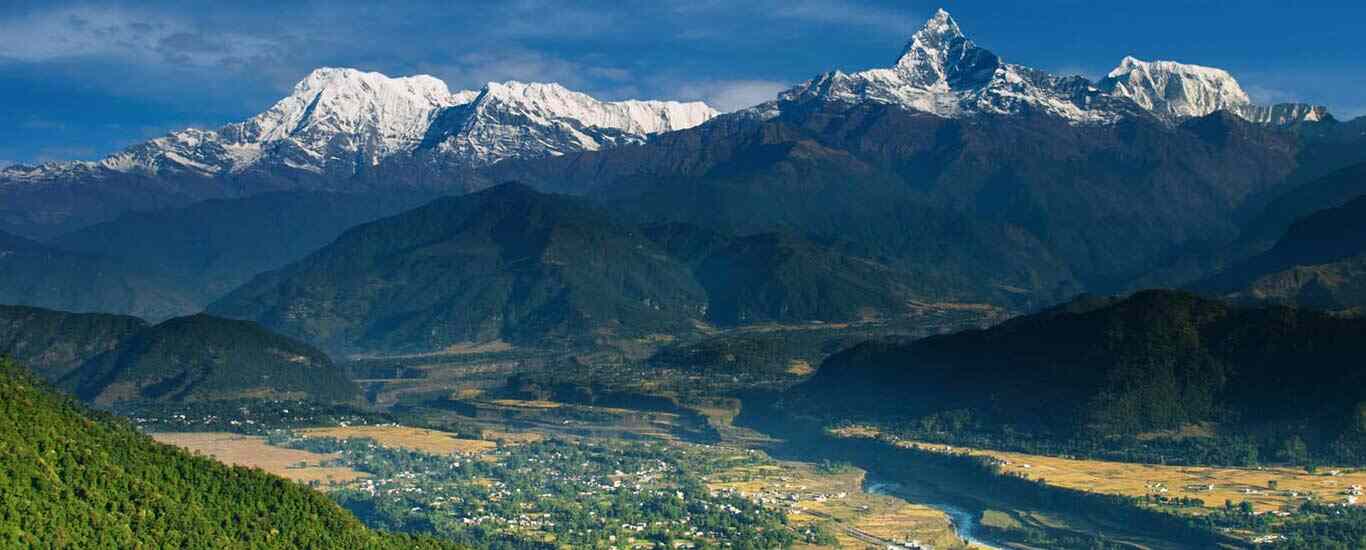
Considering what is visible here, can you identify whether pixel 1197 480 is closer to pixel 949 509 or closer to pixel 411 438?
pixel 949 509

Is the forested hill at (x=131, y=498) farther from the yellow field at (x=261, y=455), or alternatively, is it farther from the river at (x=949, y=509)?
the river at (x=949, y=509)

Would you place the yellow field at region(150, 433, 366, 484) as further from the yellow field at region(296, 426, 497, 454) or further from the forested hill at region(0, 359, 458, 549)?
the forested hill at region(0, 359, 458, 549)

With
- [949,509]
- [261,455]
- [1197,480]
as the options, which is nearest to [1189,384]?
[1197,480]

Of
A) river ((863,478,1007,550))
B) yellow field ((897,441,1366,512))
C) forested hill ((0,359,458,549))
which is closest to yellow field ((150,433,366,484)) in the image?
river ((863,478,1007,550))

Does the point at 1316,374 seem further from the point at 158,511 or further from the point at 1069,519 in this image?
the point at 158,511

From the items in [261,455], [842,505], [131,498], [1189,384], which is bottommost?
[842,505]
